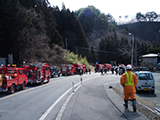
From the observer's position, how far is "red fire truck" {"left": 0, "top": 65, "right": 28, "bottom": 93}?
13.2 m

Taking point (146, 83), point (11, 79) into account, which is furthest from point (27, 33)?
point (146, 83)

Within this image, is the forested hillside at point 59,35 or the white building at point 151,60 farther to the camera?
the white building at point 151,60

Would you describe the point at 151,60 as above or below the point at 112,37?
below

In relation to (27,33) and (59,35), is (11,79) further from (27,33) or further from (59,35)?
(59,35)

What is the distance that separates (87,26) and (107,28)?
11745 millimetres

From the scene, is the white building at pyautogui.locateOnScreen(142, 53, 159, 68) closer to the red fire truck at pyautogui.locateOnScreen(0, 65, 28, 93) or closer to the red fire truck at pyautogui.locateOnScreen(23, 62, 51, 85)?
the red fire truck at pyautogui.locateOnScreen(23, 62, 51, 85)

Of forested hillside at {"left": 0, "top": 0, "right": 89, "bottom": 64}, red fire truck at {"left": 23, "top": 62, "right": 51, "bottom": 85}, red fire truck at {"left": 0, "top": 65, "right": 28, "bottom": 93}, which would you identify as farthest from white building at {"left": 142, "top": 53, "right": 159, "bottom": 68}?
red fire truck at {"left": 0, "top": 65, "right": 28, "bottom": 93}

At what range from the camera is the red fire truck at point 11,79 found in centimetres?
1317

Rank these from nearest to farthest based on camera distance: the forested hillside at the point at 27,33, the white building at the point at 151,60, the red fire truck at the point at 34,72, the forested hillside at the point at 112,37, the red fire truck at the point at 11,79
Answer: the red fire truck at the point at 11,79 < the red fire truck at the point at 34,72 < the forested hillside at the point at 27,33 < the white building at the point at 151,60 < the forested hillside at the point at 112,37

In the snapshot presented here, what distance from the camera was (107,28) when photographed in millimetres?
101312

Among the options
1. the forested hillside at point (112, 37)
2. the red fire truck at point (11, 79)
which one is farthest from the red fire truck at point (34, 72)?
the forested hillside at point (112, 37)

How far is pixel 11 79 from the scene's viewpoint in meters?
14.1

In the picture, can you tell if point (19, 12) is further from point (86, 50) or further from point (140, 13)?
point (140, 13)

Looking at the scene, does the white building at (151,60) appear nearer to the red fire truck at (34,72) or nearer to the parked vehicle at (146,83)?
the parked vehicle at (146,83)
